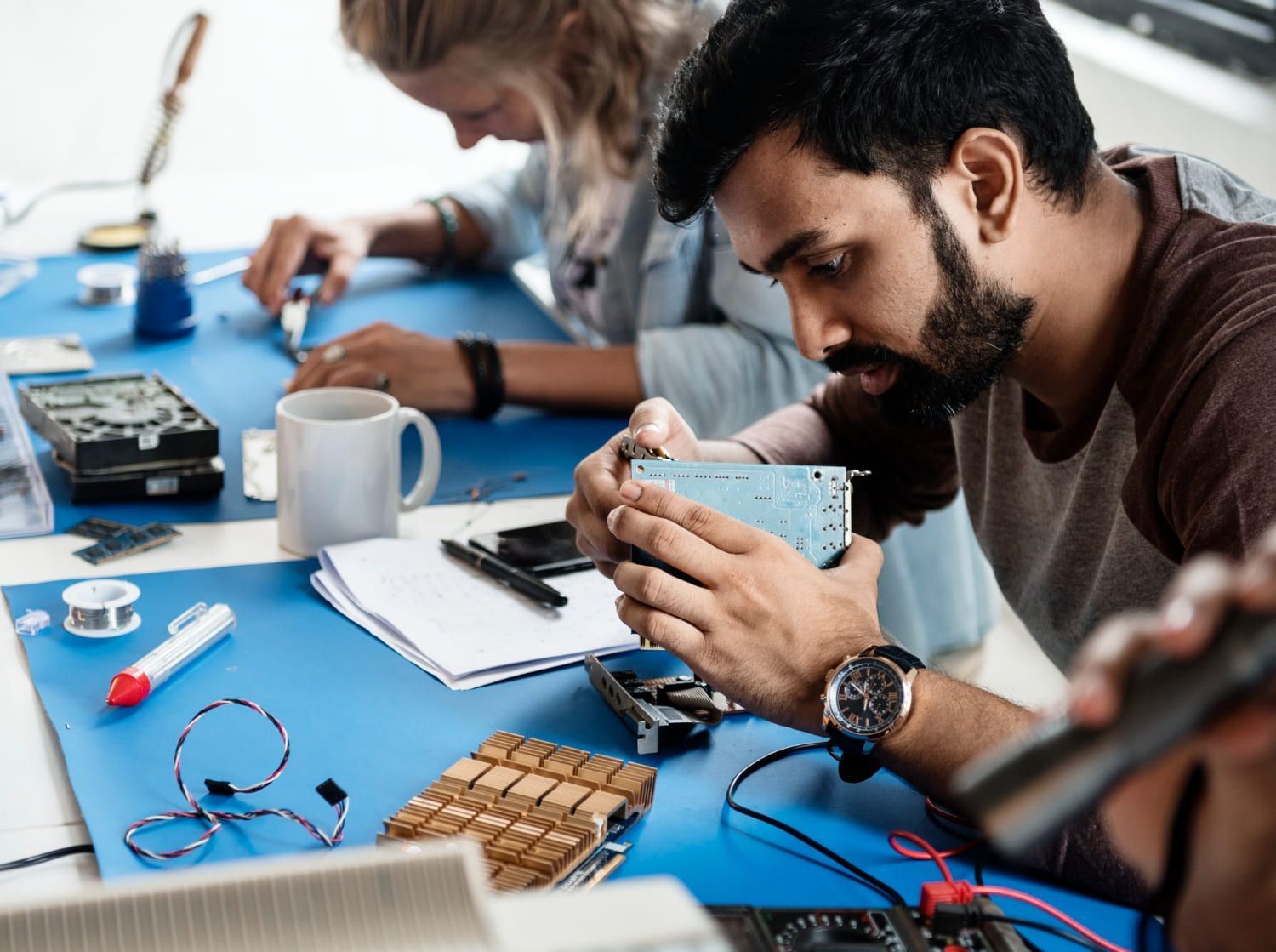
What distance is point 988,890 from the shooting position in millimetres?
861

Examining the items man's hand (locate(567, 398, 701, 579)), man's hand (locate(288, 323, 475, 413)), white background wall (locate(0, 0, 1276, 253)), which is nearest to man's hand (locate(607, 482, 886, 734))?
man's hand (locate(567, 398, 701, 579))

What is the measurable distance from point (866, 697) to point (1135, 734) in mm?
585

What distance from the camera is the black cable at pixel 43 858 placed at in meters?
0.87

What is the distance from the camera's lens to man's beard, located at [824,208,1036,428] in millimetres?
1143

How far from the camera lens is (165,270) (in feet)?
6.08

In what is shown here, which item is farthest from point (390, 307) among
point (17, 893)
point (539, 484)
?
point (17, 893)

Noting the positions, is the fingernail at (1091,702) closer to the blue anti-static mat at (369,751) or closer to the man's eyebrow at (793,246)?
the blue anti-static mat at (369,751)

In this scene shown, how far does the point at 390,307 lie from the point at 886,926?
1.49 meters

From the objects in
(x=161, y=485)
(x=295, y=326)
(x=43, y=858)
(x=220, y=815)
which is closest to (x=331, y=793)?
(x=220, y=815)

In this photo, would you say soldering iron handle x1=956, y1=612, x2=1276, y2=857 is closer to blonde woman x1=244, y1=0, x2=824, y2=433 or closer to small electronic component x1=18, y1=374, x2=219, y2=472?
small electronic component x1=18, y1=374, x2=219, y2=472

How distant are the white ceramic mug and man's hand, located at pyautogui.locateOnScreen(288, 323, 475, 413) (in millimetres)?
282

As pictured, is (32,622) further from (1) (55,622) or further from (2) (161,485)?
(2) (161,485)

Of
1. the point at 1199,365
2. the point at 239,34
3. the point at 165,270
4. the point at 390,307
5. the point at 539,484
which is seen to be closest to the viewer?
the point at 1199,365

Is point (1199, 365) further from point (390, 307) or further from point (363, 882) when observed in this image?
point (390, 307)
